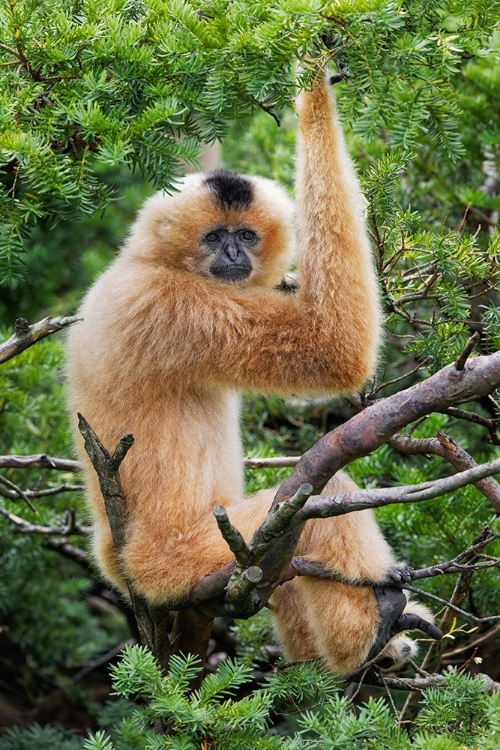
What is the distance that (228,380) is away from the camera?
4.30 meters

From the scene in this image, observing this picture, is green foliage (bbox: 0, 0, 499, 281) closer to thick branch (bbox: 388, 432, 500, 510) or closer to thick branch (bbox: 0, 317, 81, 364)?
thick branch (bbox: 0, 317, 81, 364)

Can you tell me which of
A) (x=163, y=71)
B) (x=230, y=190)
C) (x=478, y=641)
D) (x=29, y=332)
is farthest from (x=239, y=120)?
(x=478, y=641)

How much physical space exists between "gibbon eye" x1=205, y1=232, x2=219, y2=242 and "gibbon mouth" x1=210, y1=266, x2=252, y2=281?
0.22 metres

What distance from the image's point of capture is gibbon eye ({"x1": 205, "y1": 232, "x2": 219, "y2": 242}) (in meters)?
5.03

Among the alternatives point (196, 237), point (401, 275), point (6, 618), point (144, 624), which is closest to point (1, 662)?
point (6, 618)

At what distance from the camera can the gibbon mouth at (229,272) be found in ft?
16.0

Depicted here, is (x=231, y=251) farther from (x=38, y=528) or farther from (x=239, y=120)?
(x=38, y=528)

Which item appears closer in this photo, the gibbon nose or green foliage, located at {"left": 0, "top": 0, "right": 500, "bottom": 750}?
green foliage, located at {"left": 0, "top": 0, "right": 500, "bottom": 750}

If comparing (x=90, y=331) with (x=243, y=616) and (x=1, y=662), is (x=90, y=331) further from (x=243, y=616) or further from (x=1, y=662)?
(x=1, y=662)

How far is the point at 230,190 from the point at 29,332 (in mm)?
1771

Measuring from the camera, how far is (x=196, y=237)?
4.97 m

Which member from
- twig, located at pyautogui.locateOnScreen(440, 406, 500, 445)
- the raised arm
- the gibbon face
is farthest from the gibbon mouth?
twig, located at pyautogui.locateOnScreen(440, 406, 500, 445)

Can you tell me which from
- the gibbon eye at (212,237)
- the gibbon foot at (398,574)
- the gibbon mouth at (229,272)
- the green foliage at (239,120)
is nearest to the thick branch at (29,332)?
the green foliage at (239,120)

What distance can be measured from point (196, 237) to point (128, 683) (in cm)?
262
